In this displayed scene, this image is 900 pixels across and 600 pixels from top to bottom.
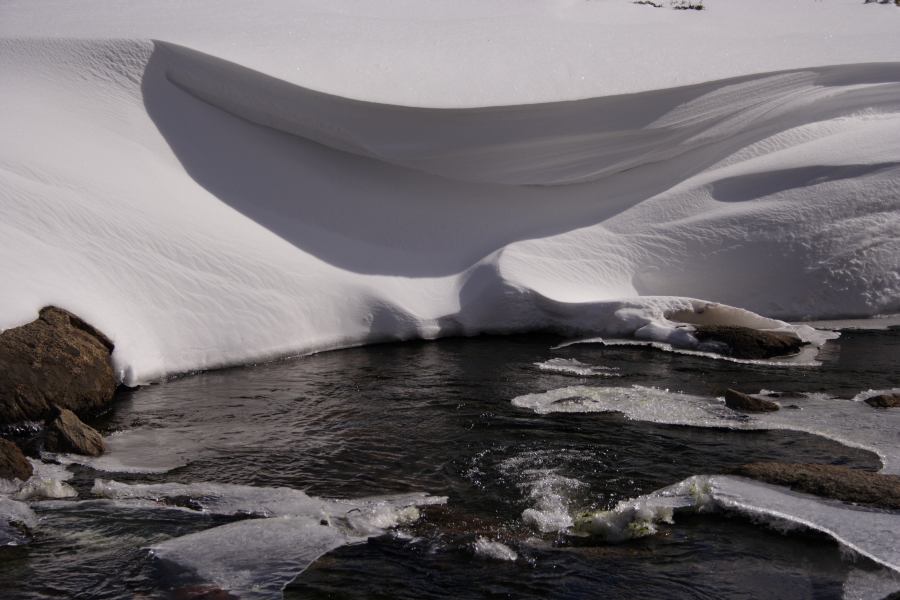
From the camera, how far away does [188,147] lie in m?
9.62

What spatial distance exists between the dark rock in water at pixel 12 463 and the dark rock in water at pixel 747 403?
469cm

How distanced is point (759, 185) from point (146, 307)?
6259 millimetres

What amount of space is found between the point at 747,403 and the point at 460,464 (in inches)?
90.2

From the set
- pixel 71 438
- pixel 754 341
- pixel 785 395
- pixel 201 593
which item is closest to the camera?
pixel 201 593

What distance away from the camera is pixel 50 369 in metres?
6.96

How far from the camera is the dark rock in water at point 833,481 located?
5.19m

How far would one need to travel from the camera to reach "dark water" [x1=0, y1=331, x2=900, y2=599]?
456 cm

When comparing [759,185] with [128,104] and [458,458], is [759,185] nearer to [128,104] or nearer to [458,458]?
[458,458]

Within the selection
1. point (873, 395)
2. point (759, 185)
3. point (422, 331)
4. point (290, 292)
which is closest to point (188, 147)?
point (290, 292)

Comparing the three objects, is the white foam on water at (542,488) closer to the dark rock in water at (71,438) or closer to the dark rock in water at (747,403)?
the dark rock in water at (747,403)

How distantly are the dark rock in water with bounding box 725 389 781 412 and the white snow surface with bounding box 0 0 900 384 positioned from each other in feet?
6.11

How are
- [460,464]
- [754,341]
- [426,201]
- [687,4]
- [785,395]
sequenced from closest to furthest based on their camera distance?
[460,464] < [785,395] < [754,341] < [426,201] < [687,4]

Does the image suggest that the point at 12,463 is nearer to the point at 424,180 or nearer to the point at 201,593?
the point at 201,593

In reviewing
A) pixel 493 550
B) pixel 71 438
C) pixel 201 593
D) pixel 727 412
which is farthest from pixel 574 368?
pixel 201 593
